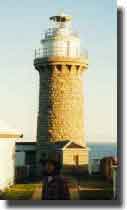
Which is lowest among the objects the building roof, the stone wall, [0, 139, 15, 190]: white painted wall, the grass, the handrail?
the grass

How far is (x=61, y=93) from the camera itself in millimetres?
5117

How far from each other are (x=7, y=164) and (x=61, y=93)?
2.72 feet

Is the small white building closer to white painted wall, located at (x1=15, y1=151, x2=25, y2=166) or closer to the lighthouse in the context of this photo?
white painted wall, located at (x1=15, y1=151, x2=25, y2=166)

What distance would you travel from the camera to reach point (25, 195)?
4754 mm

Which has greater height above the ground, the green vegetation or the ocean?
the ocean

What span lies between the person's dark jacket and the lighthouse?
169 mm

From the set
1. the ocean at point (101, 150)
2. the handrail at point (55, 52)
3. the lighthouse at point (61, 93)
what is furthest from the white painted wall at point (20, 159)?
the handrail at point (55, 52)

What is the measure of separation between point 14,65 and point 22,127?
55cm

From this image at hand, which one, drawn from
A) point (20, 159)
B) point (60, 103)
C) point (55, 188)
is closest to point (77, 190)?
point (55, 188)

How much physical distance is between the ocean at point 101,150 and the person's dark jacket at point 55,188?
35cm

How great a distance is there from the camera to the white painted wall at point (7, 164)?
480cm

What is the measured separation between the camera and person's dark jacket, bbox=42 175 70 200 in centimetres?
472

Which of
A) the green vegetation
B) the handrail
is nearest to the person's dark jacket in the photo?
the green vegetation

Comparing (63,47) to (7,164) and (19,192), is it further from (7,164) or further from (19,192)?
(19,192)
